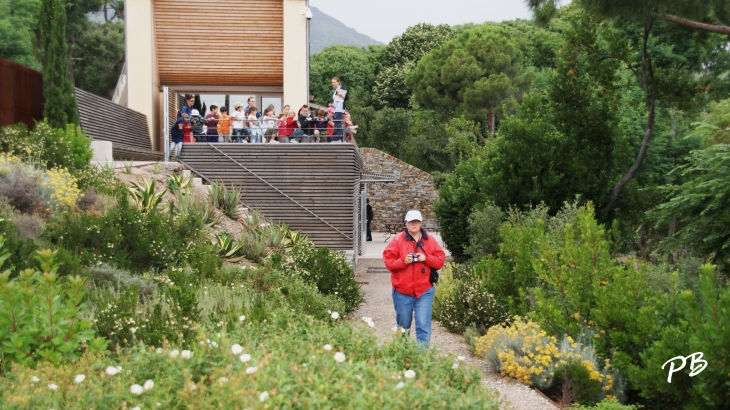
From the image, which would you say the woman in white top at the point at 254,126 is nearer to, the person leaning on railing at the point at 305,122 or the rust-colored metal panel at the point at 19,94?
the person leaning on railing at the point at 305,122

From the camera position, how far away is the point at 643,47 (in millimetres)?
18875

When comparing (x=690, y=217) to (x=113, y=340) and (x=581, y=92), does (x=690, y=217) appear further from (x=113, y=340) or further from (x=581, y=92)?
(x=113, y=340)

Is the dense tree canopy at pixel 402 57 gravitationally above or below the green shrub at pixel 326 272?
above

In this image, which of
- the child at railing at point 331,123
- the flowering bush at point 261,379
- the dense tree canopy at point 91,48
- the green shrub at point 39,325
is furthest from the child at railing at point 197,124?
the dense tree canopy at point 91,48

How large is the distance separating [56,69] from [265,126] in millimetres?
5313

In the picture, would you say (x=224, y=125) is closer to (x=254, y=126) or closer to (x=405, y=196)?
(x=254, y=126)

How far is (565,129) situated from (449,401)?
15.6 metres

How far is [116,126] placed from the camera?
18.7 metres

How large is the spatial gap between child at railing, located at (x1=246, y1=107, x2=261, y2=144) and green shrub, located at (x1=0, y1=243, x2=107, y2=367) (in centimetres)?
1276

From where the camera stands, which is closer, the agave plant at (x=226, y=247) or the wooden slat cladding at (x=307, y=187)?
the agave plant at (x=226, y=247)

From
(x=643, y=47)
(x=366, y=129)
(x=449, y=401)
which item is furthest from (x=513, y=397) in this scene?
(x=366, y=129)

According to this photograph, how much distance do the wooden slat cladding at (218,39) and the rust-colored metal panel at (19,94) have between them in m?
7.52

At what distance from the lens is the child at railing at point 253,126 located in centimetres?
1825

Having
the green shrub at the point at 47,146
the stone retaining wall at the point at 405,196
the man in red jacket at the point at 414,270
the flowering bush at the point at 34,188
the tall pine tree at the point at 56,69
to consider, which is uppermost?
the tall pine tree at the point at 56,69
